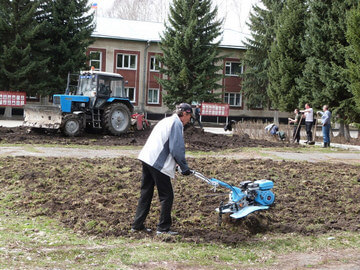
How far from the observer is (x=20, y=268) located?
4691 millimetres

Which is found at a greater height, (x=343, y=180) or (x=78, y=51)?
(x=78, y=51)

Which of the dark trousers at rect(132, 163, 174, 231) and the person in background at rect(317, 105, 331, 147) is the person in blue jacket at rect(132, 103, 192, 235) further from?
the person in background at rect(317, 105, 331, 147)

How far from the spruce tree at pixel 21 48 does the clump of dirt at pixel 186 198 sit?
21.0 m

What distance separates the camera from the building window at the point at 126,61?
4288cm

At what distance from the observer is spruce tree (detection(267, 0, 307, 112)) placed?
2934cm

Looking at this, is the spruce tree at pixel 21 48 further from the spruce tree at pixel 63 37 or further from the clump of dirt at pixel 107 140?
the clump of dirt at pixel 107 140

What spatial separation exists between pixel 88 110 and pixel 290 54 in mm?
15235

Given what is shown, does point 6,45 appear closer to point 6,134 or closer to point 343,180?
point 6,134

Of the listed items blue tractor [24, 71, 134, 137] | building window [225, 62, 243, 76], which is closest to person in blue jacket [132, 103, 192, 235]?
blue tractor [24, 71, 134, 137]

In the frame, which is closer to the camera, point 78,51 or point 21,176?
point 21,176

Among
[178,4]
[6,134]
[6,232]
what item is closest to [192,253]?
[6,232]

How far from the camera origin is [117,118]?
19.9 meters

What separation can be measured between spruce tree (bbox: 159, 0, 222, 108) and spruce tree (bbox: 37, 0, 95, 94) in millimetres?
6507

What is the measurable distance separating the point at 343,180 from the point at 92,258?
21.2 ft
